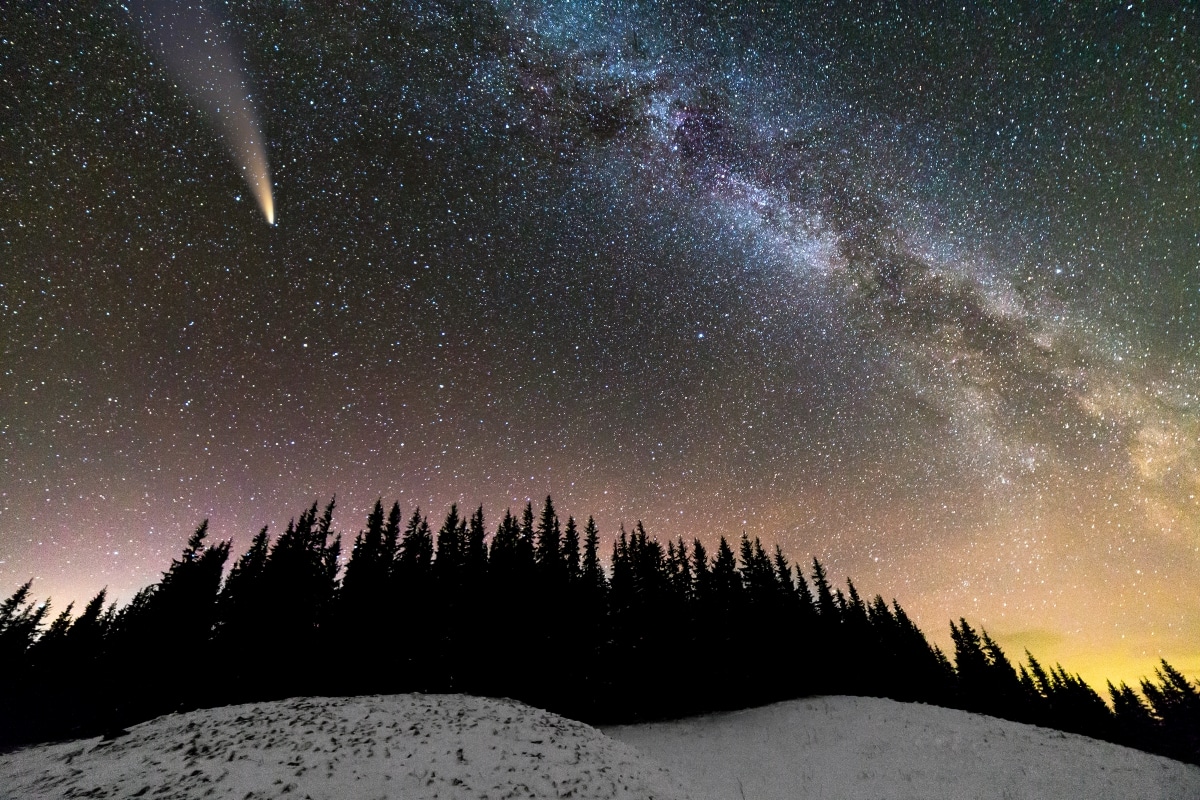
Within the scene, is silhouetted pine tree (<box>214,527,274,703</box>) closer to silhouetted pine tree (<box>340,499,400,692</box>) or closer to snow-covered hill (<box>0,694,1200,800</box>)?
silhouetted pine tree (<box>340,499,400,692</box>)

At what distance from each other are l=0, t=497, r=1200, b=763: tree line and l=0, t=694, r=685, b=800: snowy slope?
16.5 meters

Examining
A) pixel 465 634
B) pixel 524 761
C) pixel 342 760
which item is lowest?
pixel 524 761

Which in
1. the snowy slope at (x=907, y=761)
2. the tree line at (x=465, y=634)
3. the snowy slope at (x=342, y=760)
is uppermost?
the tree line at (x=465, y=634)

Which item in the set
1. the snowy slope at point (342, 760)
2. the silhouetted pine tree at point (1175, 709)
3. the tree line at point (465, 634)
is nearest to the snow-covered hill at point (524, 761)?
the snowy slope at point (342, 760)

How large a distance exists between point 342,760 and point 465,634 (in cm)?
2310

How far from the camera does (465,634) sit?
37.4 meters

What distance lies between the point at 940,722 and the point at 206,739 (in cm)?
3662

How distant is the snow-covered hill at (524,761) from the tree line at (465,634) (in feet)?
36.9

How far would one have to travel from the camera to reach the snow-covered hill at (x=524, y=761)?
14.2m

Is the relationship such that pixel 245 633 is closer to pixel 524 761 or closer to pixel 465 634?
pixel 465 634

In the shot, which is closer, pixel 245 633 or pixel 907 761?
pixel 907 761

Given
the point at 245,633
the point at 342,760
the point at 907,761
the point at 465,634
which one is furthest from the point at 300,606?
the point at 907,761

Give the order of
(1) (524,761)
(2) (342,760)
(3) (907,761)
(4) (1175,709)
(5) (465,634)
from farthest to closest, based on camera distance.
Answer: (4) (1175,709) < (5) (465,634) < (3) (907,761) < (1) (524,761) < (2) (342,760)

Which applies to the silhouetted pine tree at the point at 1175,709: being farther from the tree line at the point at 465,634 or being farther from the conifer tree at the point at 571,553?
the conifer tree at the point at 571,553
